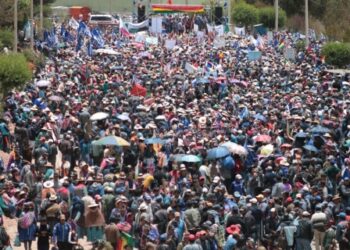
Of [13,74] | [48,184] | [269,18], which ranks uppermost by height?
[48,184]

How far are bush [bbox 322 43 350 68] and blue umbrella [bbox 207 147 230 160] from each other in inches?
1078

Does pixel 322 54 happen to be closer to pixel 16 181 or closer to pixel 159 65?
pixel 159 65

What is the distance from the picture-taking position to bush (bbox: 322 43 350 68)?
54.9m

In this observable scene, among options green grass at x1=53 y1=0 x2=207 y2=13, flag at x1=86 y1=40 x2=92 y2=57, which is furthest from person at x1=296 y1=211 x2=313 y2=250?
green grass at x1=53 y1=0 x2=207 y2=13

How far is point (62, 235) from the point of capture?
22094 millimetres

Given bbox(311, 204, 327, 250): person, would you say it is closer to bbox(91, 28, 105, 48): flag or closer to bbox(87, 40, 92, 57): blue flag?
bbox(87, 40, 92, 57): blue flag

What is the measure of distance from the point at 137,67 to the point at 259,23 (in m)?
34.4

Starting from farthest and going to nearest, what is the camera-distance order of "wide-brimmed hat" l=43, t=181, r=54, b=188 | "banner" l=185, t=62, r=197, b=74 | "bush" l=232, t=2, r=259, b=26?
1. "bush" l=232, t=2, r=259, b=26
2. "banner" l=185, t=62, r=197, b=74
3. "wide-brimmed hat" l=43, t=181, r=54, b=188

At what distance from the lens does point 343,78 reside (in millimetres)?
46375

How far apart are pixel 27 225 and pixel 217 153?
617 centimetres

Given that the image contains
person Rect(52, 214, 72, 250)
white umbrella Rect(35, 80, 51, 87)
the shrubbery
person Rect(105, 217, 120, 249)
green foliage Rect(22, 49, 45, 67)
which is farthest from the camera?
the shrubbery

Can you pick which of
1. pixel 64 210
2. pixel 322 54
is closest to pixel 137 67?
pixel 322 54

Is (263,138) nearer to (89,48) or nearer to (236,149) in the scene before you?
(236,149)

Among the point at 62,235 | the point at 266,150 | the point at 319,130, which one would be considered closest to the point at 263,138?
the point at 266,150
